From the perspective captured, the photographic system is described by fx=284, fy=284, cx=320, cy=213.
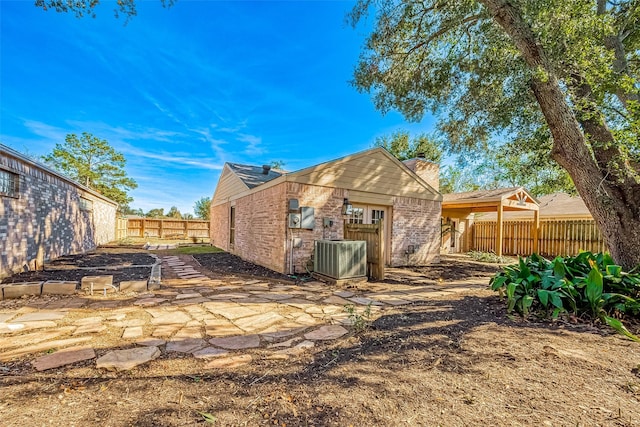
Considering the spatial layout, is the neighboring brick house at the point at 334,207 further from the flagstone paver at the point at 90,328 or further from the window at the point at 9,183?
the window at the point at 9,183

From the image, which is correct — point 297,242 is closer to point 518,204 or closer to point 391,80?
point 391,80

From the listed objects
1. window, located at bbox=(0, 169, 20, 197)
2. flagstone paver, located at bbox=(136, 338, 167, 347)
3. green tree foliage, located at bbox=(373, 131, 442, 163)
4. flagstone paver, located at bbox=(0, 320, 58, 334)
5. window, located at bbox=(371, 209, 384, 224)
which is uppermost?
green tree foliage, located at bbox=(373, 131, 442, 163)

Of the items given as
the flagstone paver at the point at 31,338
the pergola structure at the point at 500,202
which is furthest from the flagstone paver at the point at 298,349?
the pergola structure at the point at 500,202

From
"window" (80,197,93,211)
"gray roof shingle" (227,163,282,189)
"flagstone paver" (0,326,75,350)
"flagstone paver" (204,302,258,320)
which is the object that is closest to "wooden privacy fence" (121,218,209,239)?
"window" (80,197,93,211)

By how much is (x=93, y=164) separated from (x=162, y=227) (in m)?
9.42

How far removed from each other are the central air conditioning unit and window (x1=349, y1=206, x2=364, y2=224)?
1781mm

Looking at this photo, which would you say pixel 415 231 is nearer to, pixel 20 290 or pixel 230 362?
pixel 230 362

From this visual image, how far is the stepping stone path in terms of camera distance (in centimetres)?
258

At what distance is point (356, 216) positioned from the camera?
27.5 feet

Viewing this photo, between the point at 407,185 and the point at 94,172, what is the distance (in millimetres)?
25733

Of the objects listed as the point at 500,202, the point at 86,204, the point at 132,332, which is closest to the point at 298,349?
the point at 132,332

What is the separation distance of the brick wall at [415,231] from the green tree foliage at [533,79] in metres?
2.14

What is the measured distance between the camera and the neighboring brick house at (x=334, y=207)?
23.3 feet

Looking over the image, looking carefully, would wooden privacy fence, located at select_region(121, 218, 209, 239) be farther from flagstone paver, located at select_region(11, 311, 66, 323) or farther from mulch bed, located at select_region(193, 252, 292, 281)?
flagstone paver, located at select_region(11, 311, 66, 323)
